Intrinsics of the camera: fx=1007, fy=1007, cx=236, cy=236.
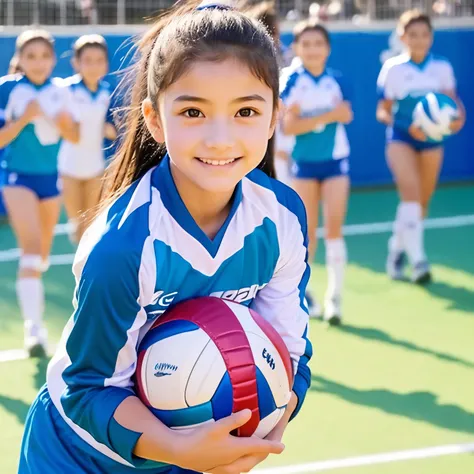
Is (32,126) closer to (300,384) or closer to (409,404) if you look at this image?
(409,404)

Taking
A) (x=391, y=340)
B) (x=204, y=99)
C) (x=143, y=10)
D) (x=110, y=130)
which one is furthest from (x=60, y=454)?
(x=143, y=10)

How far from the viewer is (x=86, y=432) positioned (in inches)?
103

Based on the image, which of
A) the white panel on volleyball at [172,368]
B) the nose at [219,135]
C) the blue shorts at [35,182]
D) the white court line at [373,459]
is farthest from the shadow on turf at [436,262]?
the nose at [219,135]

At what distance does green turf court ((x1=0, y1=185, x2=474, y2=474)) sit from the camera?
15.8 ft

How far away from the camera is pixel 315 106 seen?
7.32 metres

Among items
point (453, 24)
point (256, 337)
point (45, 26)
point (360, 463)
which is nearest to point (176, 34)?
point (256, 337)

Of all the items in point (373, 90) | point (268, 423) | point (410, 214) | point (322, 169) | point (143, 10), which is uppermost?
point (143, 10)

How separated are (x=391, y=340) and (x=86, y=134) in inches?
125

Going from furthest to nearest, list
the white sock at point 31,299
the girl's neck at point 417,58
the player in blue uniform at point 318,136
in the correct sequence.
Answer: the girl's neck at point 417,58 → the player in blue uniform at point 318,136 → the white sock at point 31,299

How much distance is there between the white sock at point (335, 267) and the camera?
22.9 ft

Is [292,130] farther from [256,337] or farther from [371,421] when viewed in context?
[256,337]

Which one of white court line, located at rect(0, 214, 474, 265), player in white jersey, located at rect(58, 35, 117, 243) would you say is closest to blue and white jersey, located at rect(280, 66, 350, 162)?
player in white jersey, located at rect(58, 35, 117, 243)

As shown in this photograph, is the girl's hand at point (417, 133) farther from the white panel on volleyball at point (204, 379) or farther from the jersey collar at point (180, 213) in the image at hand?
the white panel on volleyball at point (204, 379)

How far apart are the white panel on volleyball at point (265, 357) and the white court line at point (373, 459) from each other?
190 centimetres
